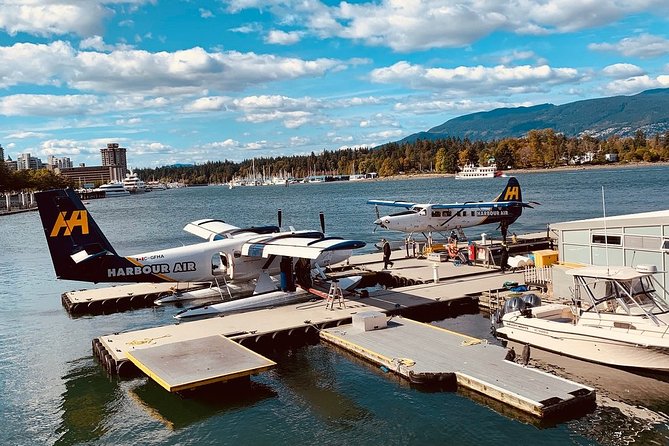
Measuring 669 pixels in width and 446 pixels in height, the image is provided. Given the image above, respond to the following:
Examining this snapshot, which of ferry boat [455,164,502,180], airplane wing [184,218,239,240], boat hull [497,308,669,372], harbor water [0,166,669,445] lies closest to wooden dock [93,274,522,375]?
harbor water [0,166,669,445]

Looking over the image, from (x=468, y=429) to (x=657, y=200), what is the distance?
72142 millimetres

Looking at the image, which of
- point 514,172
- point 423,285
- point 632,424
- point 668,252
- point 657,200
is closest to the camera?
point 632,424

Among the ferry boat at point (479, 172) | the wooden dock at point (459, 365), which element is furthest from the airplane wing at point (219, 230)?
the ferry boat at point (479, 172)

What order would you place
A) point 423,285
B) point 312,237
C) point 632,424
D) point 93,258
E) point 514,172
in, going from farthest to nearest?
point 514,172, point 423,285, point 312,237, point 93,258, point 632,424

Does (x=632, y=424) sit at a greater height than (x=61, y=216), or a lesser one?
lesser

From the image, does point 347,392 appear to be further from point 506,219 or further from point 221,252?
point 506,219

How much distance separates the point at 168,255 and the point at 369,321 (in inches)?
355

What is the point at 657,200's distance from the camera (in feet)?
244

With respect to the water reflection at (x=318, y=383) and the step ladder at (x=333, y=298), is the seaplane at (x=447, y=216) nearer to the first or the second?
the step ladder at (x=333, y=298)

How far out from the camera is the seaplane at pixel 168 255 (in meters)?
22.1

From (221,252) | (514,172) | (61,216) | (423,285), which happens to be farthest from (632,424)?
(514,172)

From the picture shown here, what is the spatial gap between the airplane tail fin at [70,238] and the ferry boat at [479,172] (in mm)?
162872

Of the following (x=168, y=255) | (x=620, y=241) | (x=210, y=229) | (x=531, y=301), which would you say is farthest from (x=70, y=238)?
(x=620, y=241)

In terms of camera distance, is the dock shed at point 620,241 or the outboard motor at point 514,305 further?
the outboard motor at point 514,305
